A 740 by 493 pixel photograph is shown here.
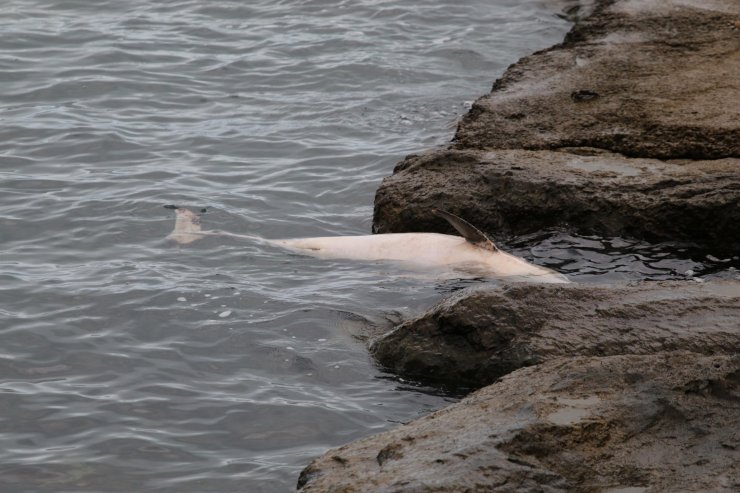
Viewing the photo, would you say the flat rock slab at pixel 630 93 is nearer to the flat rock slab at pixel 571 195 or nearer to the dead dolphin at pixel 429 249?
the flat rock slab at pixel 571 195

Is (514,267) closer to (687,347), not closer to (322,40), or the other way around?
(687,347)

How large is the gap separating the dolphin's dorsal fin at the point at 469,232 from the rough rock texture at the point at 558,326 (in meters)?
1.41

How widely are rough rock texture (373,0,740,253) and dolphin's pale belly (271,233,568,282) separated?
40 cm

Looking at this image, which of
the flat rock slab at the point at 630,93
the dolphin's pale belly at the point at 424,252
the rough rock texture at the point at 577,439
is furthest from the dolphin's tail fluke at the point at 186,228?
the rough rock texture at the point at 577,439

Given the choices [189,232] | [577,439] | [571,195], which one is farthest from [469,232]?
[577,439]

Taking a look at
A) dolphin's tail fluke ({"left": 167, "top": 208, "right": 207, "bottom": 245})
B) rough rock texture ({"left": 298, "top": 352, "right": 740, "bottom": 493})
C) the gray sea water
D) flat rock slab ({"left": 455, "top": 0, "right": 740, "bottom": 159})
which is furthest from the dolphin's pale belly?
rough rock texture ({"left": 298, "top": 352, "right": 740, "bottom": 493})

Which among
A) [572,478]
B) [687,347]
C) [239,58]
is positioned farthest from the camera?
[239,58]

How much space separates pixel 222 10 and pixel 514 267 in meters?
9.69

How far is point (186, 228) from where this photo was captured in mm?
9008

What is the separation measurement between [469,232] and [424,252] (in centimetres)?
50

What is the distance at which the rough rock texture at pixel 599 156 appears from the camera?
7953 mm

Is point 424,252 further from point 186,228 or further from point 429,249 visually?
point 186,228

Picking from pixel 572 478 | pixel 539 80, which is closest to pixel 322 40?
pixel 539 80

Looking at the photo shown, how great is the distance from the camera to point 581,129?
908 centimetres
